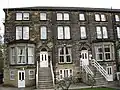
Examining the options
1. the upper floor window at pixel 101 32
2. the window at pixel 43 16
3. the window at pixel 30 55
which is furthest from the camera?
the upper floor window at pixel 101 32

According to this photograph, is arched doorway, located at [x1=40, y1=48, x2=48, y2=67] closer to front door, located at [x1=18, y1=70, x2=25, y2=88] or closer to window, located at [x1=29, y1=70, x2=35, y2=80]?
window, located at [x1=29, y1=70, x2=35, y2=80]

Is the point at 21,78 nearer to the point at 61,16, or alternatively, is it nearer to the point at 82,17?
the point at 61,16

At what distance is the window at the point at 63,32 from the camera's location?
2781cm

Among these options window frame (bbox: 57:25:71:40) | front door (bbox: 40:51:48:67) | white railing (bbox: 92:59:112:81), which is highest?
window frame (bbox: 57:25:71:40)

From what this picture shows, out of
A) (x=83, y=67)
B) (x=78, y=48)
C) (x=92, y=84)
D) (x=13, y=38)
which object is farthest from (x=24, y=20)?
(x=92, y=84)

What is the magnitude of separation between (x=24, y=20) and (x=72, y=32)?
8010 mm

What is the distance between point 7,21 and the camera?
89.2 feet

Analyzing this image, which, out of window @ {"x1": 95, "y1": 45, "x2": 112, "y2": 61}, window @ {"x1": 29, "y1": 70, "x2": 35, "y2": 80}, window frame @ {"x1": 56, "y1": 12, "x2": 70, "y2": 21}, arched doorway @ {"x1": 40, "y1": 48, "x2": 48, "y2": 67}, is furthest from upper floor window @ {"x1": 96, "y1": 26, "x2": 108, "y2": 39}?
window @ {"x1": 29, "y1": 70, "x2": 35, "y2": 80}

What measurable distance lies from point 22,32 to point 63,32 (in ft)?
21.6

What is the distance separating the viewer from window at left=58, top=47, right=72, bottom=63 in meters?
27.1

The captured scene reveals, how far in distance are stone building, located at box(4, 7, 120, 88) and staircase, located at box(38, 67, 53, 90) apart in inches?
11.6

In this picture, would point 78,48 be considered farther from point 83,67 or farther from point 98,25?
point 98,25

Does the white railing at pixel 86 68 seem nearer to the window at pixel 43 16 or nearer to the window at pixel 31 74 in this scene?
the window at pixel 31 74

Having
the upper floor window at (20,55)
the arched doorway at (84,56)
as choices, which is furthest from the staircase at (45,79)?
the arched doorway at (84,56)
